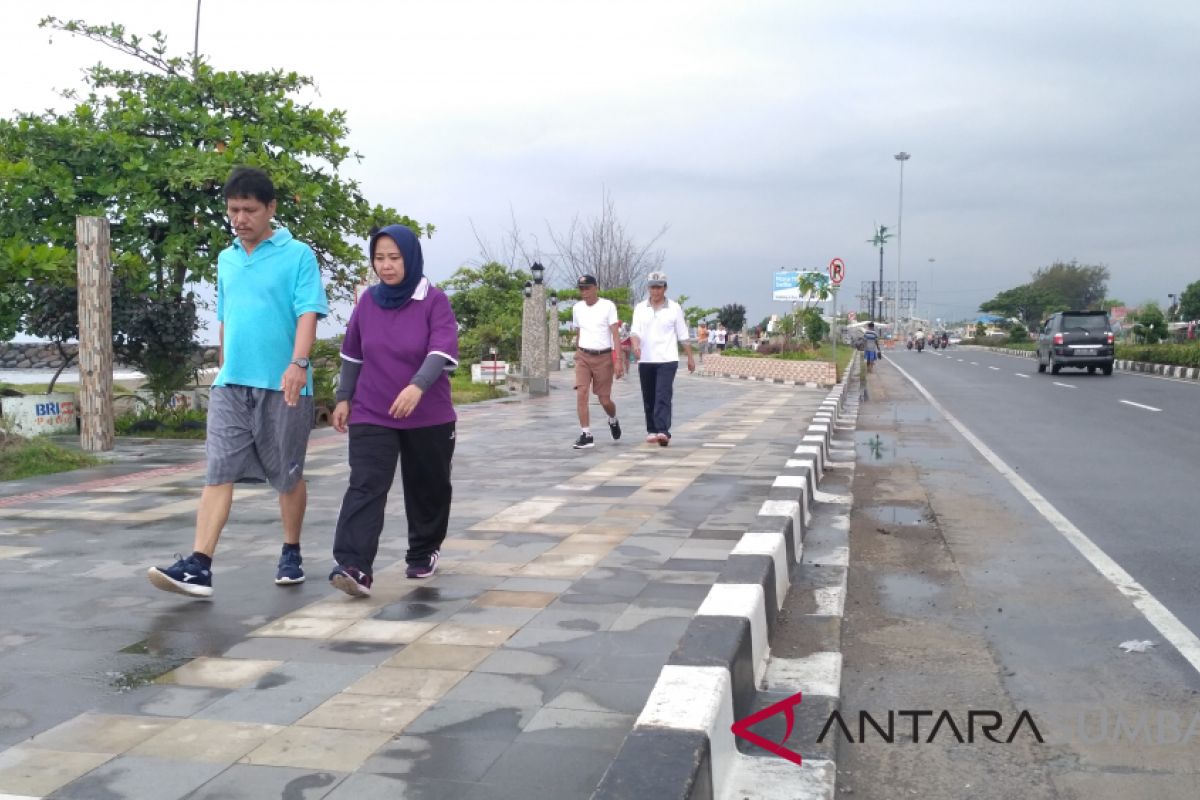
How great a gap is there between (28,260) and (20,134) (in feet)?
10.3

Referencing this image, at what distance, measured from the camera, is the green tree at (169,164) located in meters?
11.9

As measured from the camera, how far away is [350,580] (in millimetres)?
4645

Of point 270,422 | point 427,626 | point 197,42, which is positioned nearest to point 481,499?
point 270,422

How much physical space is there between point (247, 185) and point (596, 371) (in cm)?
641

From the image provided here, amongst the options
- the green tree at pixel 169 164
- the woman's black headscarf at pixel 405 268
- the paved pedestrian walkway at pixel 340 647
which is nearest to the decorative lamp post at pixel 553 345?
the green tree at pixel 169 164

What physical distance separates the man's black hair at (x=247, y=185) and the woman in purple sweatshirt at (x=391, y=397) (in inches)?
21.4

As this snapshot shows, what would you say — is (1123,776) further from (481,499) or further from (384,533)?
(481,499)

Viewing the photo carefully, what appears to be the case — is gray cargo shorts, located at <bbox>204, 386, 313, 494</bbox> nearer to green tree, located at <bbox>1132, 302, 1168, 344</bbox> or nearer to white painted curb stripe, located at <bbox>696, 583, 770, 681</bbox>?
white painted curb stripe, located at <bbox>696, 583, 770, 681</bbox>

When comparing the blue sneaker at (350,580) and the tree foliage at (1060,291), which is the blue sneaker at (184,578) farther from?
the tree foliage at (1060,291)

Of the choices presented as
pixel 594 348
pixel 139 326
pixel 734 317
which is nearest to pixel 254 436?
pixel 594 348

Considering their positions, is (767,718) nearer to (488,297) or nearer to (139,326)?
(139,326)

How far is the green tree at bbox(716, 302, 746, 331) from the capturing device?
227ft

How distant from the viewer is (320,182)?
43.5 feet

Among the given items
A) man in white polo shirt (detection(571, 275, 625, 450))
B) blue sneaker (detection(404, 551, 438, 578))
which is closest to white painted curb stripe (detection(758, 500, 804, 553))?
blue sneaker (detection(404, 551, 438, 578))
